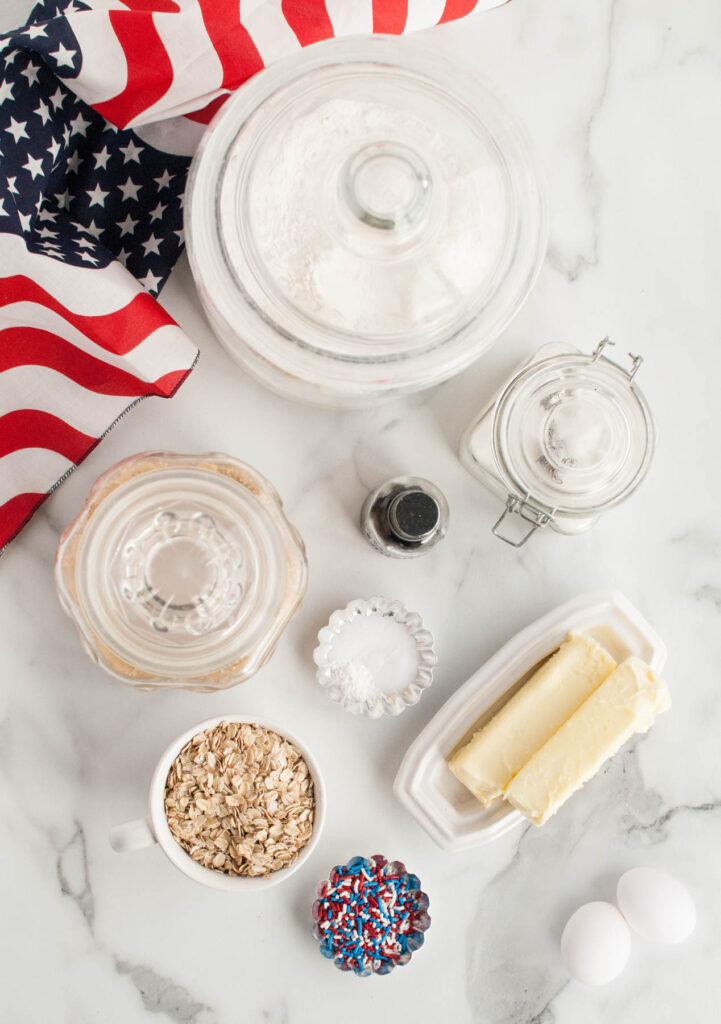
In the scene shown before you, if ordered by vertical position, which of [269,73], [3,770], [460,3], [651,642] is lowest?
[3,770]

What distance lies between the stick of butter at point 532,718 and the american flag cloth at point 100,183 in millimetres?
448

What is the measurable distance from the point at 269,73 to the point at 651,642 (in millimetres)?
631

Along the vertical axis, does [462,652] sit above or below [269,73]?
below

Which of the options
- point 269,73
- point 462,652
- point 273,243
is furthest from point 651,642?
point 269,73

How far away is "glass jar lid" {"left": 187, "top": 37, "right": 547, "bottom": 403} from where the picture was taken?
72 centimetres

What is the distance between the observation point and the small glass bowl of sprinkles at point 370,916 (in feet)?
2.87

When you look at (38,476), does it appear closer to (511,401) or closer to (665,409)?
(511,401)

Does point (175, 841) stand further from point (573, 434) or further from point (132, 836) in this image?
point (573, 434)

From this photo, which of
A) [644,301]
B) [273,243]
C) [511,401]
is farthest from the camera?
[644,301]

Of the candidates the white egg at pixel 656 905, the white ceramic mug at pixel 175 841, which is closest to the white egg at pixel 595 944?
the white egg at pixel 656 905

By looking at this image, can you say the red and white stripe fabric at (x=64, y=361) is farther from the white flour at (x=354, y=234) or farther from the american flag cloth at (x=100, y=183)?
the white flour at (x=354, y=234)

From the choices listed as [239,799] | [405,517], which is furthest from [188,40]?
[239,799]

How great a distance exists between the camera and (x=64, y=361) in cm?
84

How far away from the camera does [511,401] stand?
834mm
